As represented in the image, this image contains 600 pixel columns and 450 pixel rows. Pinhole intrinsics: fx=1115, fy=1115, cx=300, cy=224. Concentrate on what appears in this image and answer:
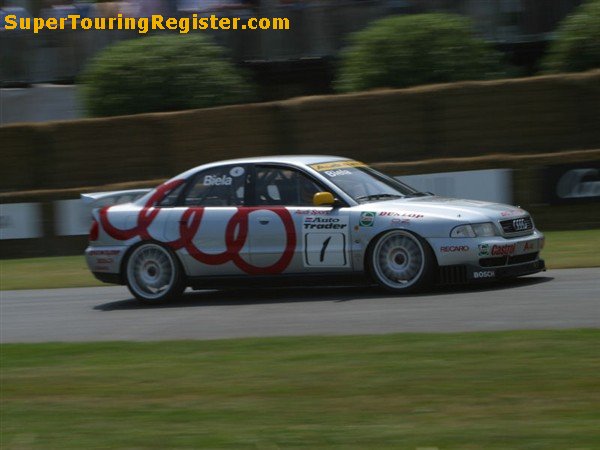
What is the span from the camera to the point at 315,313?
394 inches

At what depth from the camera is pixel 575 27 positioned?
58.2ft

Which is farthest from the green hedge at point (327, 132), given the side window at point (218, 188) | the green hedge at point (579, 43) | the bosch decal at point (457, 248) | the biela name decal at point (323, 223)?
→ the bosch decal at point (457, 248)

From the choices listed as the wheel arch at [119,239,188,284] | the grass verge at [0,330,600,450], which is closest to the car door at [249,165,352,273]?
the wheel arch at [119,239,188,284]

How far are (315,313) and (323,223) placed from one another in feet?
3.83

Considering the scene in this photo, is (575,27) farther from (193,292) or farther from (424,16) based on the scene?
(193,292)

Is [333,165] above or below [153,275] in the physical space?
above

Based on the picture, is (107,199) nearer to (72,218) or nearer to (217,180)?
(217,180)

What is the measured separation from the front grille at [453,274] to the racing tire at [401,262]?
0.11 m

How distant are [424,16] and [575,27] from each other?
2552 millimetres

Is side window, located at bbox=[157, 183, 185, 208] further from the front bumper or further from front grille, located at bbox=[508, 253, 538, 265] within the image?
front grille, located at bbox=[508, 253, 538, 265]

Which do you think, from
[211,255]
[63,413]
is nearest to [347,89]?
[211,255]

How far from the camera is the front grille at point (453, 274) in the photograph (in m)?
10.4

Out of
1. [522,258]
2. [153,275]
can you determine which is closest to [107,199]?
[153,275]

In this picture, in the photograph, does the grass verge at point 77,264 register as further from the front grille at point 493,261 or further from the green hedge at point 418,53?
the green hedge at point 418,53
